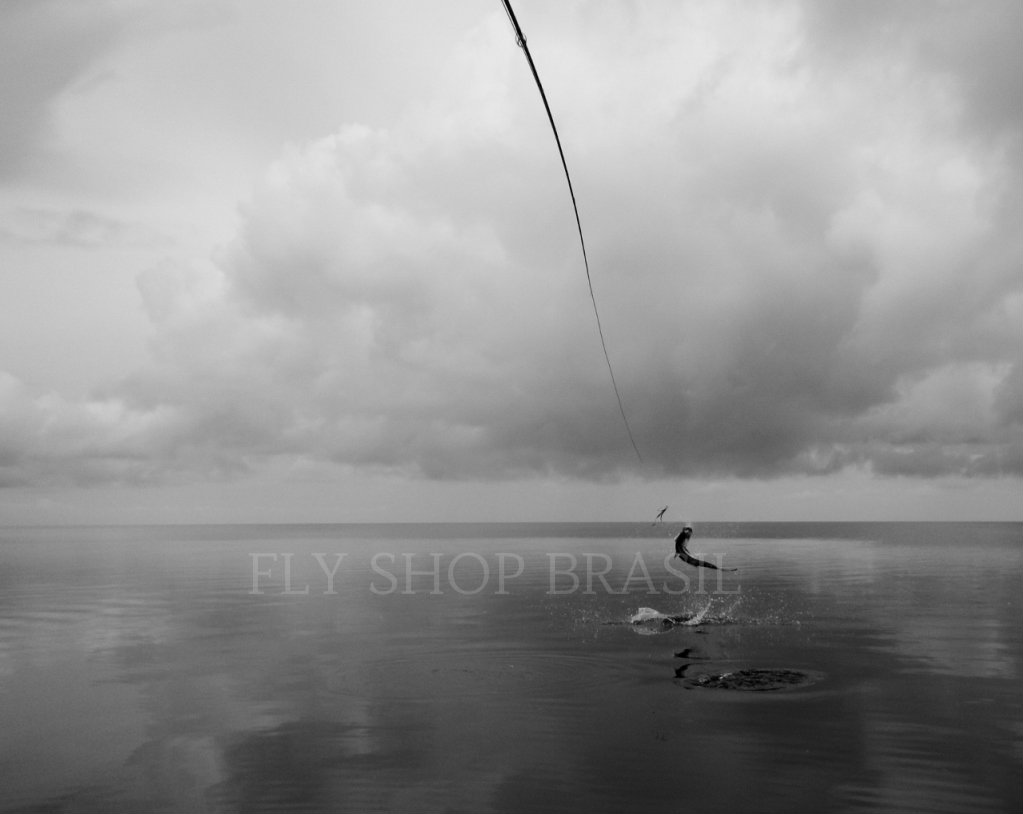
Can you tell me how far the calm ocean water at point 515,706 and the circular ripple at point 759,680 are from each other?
0.17 metres

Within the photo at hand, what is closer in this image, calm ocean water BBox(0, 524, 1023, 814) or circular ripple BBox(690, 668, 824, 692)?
calm ocean water BBox(0, 524, 1023, 814)

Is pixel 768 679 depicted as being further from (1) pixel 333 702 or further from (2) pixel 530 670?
(1) pixel 333 702

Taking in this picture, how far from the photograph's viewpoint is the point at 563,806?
17750 mm

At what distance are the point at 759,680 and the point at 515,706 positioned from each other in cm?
1009

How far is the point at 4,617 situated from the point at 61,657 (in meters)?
20.0

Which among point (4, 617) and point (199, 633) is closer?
point (199, 633)

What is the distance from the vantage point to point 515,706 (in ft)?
87.5

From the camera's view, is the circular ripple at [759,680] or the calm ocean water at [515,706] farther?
the circular ripple at [759,680]

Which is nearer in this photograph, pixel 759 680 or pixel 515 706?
pixel 515 706

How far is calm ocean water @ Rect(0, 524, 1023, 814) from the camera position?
61.5ft

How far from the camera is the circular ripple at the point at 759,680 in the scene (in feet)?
95.8

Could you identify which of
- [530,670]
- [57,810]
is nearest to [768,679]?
[530,670]

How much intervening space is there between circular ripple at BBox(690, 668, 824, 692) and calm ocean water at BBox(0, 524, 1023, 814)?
17cm

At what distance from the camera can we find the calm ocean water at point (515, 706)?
61.5 feet
